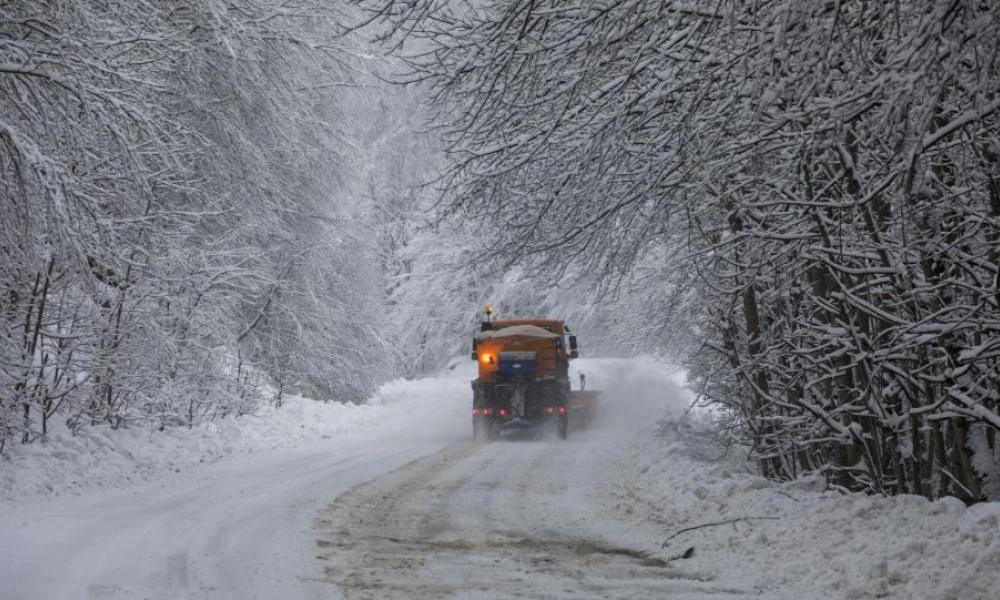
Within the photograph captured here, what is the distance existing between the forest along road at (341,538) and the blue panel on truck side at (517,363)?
7.05 meters

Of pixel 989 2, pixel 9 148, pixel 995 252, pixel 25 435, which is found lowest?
pixel 25 435

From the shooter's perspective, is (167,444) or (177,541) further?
(167,444)

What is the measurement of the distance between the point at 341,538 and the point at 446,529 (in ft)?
3.55

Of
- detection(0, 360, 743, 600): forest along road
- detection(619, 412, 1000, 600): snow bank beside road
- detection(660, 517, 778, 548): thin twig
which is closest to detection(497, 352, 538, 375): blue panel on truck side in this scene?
detection(0, 360, 743, 600): forest along road

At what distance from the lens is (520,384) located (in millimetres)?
20734

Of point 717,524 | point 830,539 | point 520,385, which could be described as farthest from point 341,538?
point 520,385

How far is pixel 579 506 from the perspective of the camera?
10.1 m

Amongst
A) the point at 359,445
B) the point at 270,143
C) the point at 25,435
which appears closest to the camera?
the point at 25,435

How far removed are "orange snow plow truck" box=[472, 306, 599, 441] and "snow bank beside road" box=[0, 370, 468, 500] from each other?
213 centimetres

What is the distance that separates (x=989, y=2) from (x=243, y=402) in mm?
16097

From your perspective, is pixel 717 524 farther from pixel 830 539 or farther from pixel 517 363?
pixel 517 363

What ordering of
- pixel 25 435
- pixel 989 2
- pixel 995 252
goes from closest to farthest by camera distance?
1. pixel 989 2
2. pixel 995 252
3. pixel 25 435

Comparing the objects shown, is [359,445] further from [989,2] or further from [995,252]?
[989,2]

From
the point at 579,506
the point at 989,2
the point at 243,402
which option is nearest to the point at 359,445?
the point at 243,402
